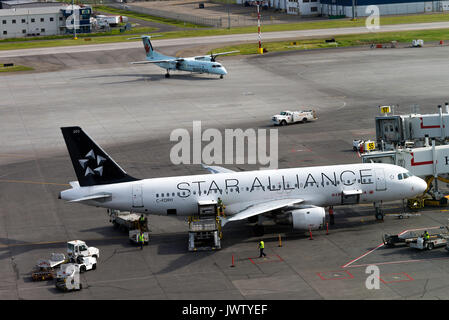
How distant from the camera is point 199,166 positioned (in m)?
83.4

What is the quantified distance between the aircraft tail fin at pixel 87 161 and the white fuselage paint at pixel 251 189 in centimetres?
73

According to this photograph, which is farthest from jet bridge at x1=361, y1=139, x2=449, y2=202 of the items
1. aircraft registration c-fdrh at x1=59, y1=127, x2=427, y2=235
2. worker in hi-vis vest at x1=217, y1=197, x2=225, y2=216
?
worker in hi-vis vest at x1=217, y1=197, x2=225, y2=216

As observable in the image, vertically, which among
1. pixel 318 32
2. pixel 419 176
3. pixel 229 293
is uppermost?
pixel 318 32

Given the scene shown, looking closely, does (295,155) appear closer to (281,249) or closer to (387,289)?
(281,249)

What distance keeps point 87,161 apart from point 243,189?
1288cm

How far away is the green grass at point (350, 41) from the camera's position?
172 m

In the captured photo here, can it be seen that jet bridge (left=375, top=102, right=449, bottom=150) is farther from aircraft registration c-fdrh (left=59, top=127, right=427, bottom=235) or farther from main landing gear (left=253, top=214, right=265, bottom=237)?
main landing gear (left=253, top=214, right=265, bottom=237)

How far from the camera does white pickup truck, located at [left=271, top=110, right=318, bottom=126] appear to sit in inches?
4016

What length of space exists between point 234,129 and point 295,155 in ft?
53.5

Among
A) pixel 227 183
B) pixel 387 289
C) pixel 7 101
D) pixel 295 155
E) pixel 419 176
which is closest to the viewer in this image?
pixel 387 289

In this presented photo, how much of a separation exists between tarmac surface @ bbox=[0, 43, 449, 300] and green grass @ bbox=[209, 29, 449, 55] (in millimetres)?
7530

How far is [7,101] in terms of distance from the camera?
126m

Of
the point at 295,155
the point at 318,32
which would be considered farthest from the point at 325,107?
the point at 318,32

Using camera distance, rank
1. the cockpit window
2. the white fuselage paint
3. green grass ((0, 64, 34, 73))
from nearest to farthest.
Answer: the white fuselage paint, the cockpit window, green grass ((0, 64, 34, 73))
